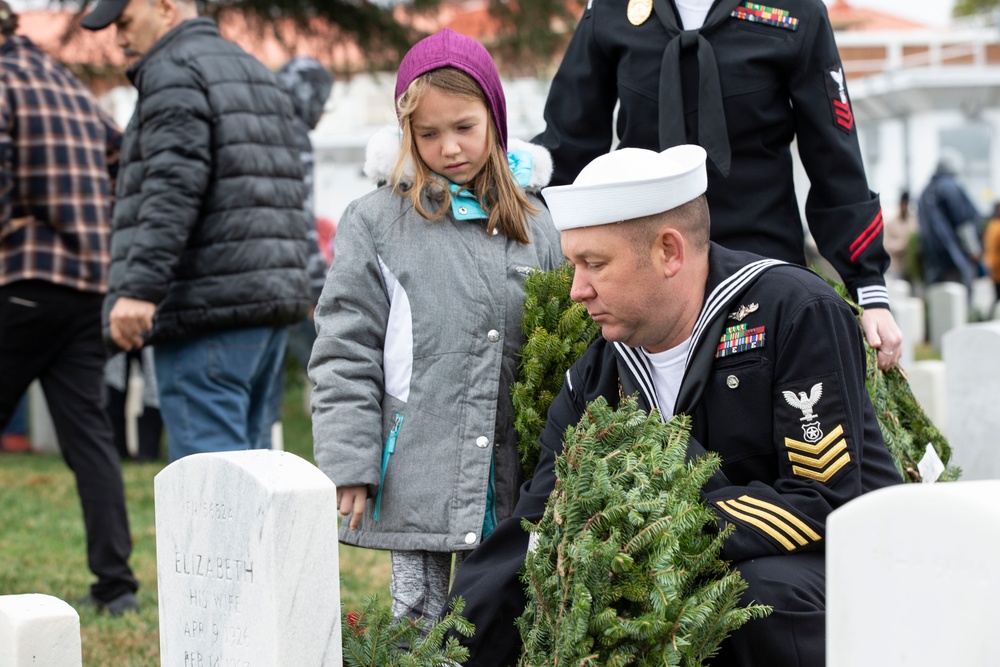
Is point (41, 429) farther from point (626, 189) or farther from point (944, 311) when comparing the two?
point (944, 311)

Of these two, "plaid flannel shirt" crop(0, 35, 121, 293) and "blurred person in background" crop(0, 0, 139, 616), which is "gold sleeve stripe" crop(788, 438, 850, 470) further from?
"plaid flannel shirt" crop(0, 35, 121, 293)

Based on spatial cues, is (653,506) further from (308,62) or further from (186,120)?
(308,62)

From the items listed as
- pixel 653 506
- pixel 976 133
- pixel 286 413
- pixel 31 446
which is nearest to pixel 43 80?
pixel 653 506

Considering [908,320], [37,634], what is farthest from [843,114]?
[908,320]

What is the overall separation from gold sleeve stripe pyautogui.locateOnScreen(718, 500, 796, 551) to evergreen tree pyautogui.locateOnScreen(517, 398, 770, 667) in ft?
0.17

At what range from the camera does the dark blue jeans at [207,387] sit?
4672mm

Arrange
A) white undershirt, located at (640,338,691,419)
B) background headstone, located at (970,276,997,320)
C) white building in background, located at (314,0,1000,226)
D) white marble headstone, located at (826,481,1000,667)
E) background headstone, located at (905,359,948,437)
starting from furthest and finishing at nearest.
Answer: white building in background, located at (314,0,1000,226)
background headstone, located at (970,276,997,320)
background headstone, located at (905,359,948,437)
white undershirt, located at (640,338,691,419)
white marble headstone, located at (826,481,1000,667)

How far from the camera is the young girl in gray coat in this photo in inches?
129

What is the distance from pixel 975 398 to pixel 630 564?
360cm

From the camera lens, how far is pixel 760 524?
268 cm

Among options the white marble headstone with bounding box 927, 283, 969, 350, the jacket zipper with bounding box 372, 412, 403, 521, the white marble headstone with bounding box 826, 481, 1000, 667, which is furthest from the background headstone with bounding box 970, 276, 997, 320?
the white marble headstone with bounding box 826, 481, 1000, 667

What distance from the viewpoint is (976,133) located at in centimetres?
2889

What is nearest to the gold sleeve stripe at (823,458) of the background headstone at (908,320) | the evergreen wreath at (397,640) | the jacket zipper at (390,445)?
the evergreen wreath at (397,640)

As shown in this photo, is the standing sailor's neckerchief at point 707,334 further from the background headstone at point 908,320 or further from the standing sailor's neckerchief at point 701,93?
the background headstone at point 908,320
